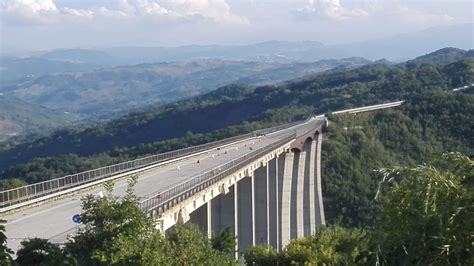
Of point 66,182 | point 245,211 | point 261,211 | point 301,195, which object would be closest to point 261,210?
point 261,211

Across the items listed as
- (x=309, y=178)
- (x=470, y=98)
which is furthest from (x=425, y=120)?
(x=309, y=178)

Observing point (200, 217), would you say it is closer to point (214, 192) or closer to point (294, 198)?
point (214, 192)

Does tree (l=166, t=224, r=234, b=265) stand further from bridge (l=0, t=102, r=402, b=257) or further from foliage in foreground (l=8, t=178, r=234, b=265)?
bridge (l=0, t=102, r=402, b=257)

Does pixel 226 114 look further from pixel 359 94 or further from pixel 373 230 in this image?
pixel 373 230

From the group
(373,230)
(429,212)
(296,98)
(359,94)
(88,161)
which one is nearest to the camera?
(429,212)

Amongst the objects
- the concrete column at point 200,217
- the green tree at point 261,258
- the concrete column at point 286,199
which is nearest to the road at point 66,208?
the concrete column at point 200,217

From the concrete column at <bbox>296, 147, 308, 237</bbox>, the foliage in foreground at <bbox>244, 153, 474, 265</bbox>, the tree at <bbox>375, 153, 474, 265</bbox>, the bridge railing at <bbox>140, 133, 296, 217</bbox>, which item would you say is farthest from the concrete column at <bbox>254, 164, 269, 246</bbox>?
the tree at <bbox>375, 153, 474, 265</bbox>
